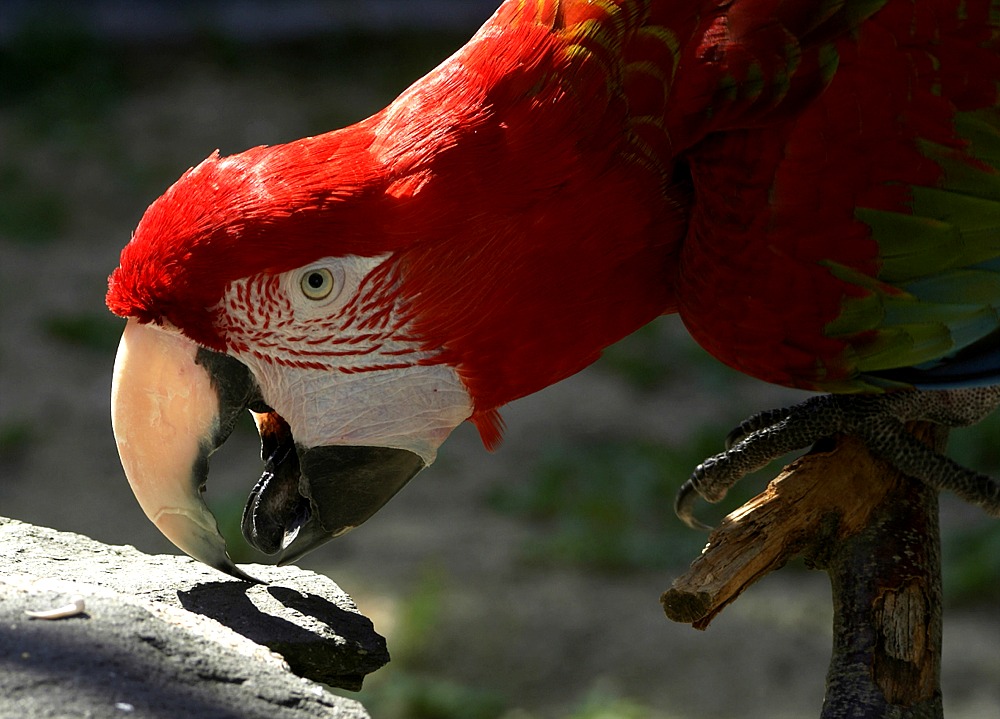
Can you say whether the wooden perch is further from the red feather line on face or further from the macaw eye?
the macaw eye

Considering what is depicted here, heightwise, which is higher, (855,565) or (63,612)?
(855,565)

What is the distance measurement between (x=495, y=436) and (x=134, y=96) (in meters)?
3.99

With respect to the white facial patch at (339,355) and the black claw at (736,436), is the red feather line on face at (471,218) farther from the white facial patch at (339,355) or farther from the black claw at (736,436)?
the black claw at (736,436)

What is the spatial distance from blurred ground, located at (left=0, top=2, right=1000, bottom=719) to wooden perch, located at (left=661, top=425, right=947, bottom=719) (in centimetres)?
107

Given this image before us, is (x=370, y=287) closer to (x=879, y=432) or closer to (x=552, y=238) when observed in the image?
(x=552, y=238)

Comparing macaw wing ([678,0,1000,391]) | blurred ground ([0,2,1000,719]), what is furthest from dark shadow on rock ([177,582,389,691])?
blurred ground ([0,2,1000,719])

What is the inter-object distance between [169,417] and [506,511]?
1.93 m

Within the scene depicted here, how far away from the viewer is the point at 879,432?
153cm

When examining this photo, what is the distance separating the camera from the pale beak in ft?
4.07

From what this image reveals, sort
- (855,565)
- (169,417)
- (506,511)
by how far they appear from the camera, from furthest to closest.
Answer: (506,511) → (855,565) → (169,417)

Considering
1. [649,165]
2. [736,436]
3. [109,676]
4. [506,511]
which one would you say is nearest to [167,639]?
[109,676]

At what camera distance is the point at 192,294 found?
4.01 ft

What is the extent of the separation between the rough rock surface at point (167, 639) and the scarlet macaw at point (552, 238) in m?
0.08

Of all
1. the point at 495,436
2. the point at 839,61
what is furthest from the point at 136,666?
the point at 839,61
